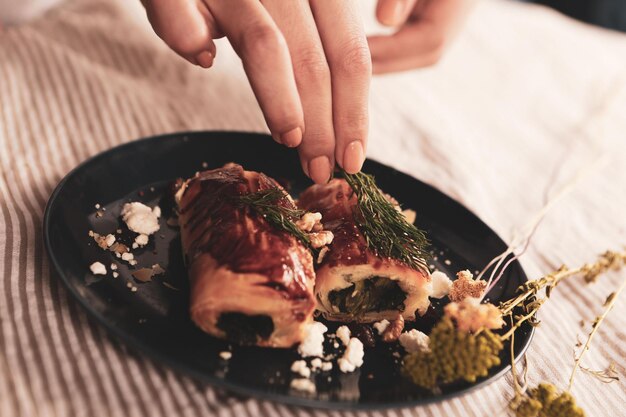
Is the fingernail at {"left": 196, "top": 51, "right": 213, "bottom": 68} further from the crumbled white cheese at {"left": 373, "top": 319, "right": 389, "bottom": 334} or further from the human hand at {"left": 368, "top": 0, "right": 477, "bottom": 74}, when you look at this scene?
the human hand at {"left": 368, "top": 0, "right": 477, "bottom": 74}

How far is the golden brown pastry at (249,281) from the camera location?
1063mm

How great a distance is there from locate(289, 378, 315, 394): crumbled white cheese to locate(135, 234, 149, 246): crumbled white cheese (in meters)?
0.47

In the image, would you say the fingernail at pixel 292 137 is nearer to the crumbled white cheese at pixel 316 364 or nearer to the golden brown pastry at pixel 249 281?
the golden brown pastry at pixel 249 281

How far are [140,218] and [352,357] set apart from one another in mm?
566

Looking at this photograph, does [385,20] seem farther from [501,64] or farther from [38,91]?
[501,64]

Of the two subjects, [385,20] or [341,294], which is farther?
[385,20]

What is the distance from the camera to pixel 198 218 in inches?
49.0

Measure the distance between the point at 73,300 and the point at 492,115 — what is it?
1987 mm

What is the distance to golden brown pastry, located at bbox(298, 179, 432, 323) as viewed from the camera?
122 cm

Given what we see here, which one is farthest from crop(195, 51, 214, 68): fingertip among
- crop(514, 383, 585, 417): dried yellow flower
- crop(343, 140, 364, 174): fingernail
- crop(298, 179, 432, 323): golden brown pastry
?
crop(514, 383, 585, 417): dried yellow flower

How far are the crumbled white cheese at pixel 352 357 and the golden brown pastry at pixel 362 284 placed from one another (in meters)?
0.13

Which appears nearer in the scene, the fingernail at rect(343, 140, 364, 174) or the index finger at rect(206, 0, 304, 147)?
the index finger at rect(206, 0, 304, 147)

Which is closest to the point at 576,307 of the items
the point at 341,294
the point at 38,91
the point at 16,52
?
the point at 341,294

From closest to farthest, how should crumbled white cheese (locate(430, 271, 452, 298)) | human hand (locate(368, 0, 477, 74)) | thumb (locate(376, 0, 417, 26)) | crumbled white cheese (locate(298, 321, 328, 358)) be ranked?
crumbled white cheese (locate(298, 321, 328, 358)) → crumbled white cheese (locate(430, 271, 452, 298)) → thumb (locate(376, 0, 417, 26)) → human hand (locate(368, 0, 477, 74))
